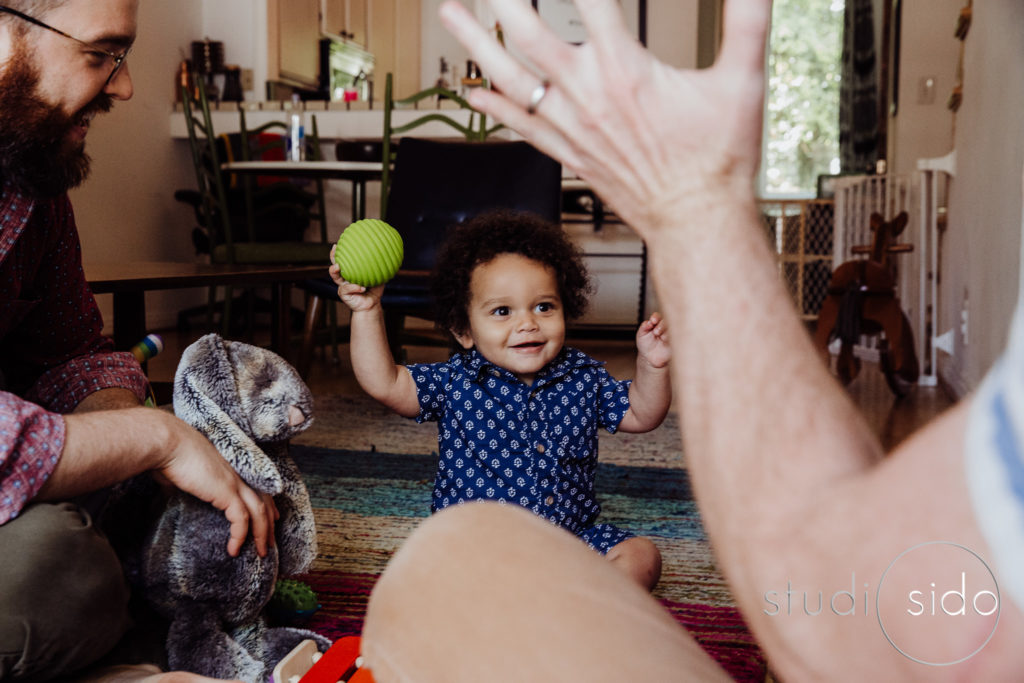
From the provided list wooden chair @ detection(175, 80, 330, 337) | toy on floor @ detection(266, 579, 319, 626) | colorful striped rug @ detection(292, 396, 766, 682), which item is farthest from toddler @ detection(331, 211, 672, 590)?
wooden chair @ detection(175, 80, 330, 337)

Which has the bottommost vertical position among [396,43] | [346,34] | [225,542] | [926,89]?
[225,542]

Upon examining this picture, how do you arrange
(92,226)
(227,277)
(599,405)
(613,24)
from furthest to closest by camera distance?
(92,226) < (227,277) < (599,405) < (613,24)


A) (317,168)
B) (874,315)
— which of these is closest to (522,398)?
(317,168)

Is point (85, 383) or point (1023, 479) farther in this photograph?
point (85, 383)

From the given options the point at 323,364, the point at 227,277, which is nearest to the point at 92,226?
the point at 323,364

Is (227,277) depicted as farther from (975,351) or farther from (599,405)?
(975,351)

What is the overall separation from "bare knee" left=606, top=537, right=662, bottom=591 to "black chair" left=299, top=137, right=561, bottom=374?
5.43 ft

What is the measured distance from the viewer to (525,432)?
4.14 feet

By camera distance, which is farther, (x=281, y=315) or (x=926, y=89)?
(x=926, y=89)

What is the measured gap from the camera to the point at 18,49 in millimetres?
887

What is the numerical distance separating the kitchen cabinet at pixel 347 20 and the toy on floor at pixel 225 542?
17.1 ft

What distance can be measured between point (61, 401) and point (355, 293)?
1.21ft

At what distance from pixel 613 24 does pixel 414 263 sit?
8.06 ft

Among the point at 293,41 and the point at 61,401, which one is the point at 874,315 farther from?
the point at 293,41
